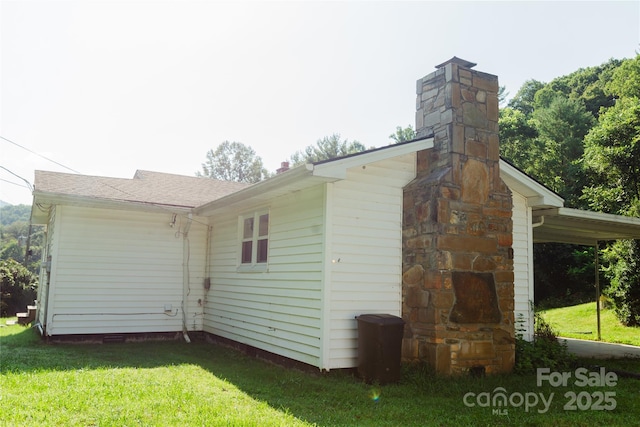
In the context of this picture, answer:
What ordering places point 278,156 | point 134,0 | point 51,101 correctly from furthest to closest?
point 278,156 < point 51,101 < point 134,0

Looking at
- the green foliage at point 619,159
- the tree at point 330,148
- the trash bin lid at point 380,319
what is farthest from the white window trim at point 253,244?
the tree at point 330,148

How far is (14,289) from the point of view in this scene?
55.7ft

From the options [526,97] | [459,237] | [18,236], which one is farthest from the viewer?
[18,236]

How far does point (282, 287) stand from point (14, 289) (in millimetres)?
13713

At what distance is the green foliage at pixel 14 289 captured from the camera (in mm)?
16625

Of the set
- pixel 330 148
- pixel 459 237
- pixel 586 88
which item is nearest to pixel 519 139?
pixel 586 88

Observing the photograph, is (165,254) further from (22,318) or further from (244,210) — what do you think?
(22,318)

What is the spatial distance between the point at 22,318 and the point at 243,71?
9166mm

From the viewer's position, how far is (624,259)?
615 inches

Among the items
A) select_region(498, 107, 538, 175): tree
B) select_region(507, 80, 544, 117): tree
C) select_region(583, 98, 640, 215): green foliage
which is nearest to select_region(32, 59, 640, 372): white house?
select_region(583, 98, 640, 215): green foliage

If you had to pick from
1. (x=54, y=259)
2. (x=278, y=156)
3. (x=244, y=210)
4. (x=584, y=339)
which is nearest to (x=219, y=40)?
(x=244, y=210)

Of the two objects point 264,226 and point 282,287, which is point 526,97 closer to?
point 264,226

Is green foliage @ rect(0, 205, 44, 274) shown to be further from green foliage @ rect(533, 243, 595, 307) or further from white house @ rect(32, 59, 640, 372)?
green foliage @ rect(533, 243, 595, 307)

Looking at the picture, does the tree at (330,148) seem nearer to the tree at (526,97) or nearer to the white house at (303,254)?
the tree at (526,97)
